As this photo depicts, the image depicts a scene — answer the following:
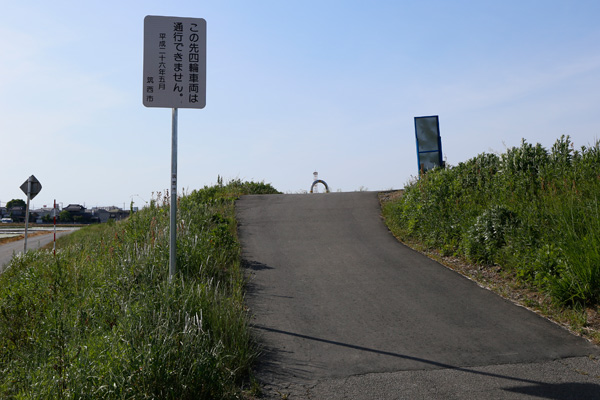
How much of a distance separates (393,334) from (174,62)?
446cm

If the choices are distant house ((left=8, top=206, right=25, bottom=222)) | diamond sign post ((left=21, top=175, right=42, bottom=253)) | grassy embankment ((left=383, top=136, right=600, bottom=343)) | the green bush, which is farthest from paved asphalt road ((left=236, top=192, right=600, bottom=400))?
distant house ((left=8, top=206, right=25, bottom=222))

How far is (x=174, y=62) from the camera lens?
6.12 metres

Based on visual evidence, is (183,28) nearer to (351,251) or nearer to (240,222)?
(351,251)

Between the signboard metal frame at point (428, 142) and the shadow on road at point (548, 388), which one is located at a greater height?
the signboard metal frame at point (428, 142)

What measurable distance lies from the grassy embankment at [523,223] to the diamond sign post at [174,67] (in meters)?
5.18

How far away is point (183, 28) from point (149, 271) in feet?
11.4

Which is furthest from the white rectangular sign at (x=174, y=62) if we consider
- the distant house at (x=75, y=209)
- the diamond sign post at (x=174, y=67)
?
the distant house at (x=75, y=209)

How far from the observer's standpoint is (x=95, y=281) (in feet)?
22.3

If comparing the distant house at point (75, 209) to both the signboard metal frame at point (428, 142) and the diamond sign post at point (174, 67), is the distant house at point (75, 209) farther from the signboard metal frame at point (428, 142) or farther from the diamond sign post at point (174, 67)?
the diamond sign post at point (174, 67)

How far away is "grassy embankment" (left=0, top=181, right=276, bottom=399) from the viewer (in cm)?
397

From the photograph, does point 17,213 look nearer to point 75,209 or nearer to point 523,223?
point 75,209

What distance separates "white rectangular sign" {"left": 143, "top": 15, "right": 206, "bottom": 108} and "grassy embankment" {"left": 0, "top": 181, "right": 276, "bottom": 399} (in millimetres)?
2390

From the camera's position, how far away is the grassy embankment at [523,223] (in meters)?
6.22

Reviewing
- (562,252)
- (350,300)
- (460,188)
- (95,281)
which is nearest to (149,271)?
A: (95,281)
